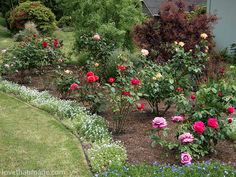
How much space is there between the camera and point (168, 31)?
29.8ft

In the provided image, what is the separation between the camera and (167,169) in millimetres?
4223

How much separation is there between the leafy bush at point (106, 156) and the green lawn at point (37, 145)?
13cm

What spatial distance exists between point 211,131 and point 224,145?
652mm

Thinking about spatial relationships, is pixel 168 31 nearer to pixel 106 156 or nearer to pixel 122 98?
pixel 122 98

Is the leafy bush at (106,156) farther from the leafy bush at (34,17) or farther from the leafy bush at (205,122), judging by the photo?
the leafy bush at (34,17)

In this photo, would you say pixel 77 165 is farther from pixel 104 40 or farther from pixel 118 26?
pixel 118 26

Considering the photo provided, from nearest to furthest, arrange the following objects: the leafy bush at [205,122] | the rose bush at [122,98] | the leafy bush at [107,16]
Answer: the leafy bush at [205,122] < the rose bush at [122,98] < the leafy bush at [107,16]

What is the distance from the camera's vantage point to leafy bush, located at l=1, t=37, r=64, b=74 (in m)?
8.55

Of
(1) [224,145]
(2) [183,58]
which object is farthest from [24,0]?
(1) [224,145]

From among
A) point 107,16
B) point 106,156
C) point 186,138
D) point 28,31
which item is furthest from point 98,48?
point 28,31

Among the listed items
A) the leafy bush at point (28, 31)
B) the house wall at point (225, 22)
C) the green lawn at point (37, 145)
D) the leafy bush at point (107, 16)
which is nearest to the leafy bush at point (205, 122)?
the green lawn at point (37, 145)

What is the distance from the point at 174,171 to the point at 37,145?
2112 mm

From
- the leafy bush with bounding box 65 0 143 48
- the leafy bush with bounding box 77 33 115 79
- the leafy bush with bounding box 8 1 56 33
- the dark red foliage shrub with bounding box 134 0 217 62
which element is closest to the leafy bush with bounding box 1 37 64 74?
the leafy bush with bounding box 77 33 115 79

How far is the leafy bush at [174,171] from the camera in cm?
403
